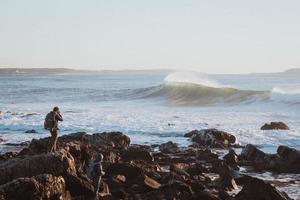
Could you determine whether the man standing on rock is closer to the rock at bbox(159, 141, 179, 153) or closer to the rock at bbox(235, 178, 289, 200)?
the rock at bbox(159, 141, 179, 153)

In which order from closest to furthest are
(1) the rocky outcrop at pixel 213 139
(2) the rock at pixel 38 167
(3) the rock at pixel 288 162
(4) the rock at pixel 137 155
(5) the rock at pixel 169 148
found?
1. (2) the rock at pixel 38 167
2. (3) the rock at pixel 288 162
3. (4) the rock at pixel 137 155
4. (5) the rock at pixel 169 148
5. (1) the rocky outcrop at pixel 213 139

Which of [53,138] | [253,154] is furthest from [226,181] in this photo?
[53,138]

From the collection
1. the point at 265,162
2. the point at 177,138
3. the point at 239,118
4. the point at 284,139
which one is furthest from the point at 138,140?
the point at 239,118

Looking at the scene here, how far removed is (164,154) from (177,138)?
557 centimetres

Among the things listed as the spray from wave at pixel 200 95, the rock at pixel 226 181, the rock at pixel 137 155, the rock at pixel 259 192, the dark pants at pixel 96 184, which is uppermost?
the dark pants at pixel 96 184

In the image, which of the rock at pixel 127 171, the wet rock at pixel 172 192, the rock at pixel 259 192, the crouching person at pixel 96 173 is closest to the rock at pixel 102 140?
the rock at pixel 127 171

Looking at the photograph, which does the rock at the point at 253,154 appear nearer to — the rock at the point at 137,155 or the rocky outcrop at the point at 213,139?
the rock at the point at 137,155

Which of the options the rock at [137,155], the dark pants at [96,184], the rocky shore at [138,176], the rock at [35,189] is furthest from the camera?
the rock at [137,155]

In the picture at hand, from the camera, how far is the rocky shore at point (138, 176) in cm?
1054

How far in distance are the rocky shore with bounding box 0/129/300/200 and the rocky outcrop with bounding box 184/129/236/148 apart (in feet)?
11.0

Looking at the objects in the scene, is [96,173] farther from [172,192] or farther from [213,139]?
[213,139]

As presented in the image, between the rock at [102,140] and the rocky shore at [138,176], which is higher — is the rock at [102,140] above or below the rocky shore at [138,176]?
below

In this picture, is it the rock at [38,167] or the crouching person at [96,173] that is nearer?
the crouching person at [96,173]

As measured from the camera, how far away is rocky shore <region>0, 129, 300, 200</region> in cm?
1054
